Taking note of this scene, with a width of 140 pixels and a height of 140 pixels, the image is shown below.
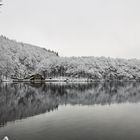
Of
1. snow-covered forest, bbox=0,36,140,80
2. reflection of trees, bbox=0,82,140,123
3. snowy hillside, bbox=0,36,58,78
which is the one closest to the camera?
reflection of trees, bbox=0,82,140,123

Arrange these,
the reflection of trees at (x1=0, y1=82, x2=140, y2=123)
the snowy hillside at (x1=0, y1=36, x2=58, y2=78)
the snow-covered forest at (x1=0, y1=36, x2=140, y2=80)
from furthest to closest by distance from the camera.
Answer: the snow-covered forest at (x1=0, y1=36, x2=140, y2=80)
the snowy hillside at (x1=0, y1=36, x2=58, y2=78)
the reflection of trees at (x1=0, y1=82, x2=140, y2=123)

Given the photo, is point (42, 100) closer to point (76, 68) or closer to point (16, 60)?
point (76, 68)

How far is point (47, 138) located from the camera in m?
12.9

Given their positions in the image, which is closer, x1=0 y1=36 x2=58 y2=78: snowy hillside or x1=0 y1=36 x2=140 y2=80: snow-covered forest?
x1=0 y1=36 x2=58 y2=78: snowy hillside

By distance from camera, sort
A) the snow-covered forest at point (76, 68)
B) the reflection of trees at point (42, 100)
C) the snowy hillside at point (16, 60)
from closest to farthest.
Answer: the reflection of trees at point (42, 100), the snowy hillside at point (16, 60), the snow-covered forest at point (76, 68)

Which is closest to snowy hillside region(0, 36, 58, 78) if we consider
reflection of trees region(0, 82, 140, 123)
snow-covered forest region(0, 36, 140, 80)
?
snow-covered forest region(0, 36, 140, 80)

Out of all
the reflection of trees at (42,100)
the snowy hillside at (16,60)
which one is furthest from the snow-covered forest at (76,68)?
the reflection of trees at (42,100)

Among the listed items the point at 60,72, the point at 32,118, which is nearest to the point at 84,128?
the point at 32,118

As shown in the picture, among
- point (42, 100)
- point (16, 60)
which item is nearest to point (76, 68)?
point (16, 60)

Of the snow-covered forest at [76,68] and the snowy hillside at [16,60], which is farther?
the snow-covered forest at [76,68]

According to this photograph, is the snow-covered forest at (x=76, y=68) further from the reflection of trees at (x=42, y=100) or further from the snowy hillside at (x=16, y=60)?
the reflection of trees at (x=42, y=100)

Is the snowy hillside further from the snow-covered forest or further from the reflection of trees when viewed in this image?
the reflection of trees

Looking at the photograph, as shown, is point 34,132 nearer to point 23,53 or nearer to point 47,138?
point 47,138

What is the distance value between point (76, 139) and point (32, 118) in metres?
7.63
